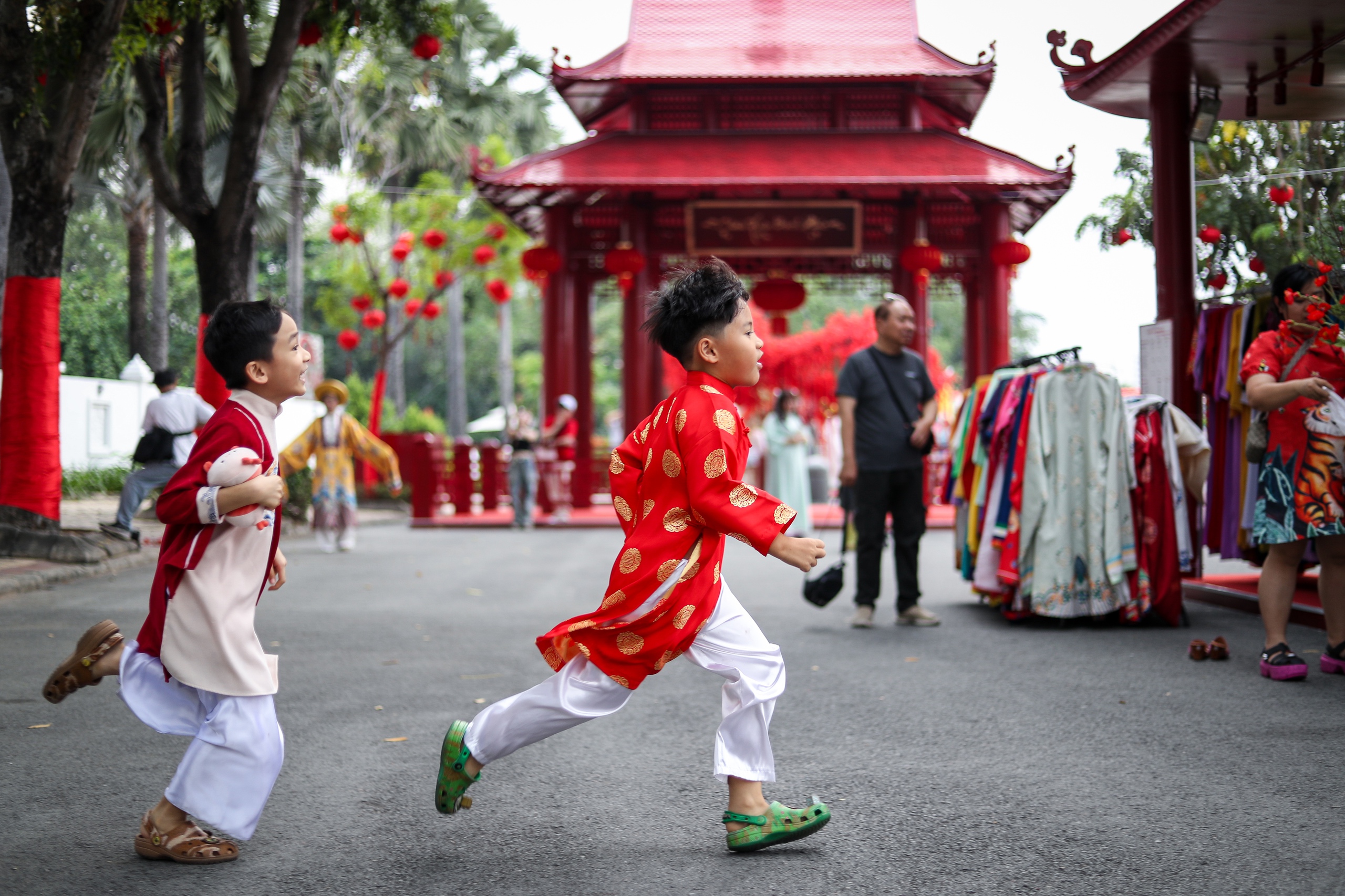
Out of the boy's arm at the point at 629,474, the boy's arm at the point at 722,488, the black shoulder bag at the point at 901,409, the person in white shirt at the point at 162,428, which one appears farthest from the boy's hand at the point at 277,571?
the person in white shirt at the point at 162,428

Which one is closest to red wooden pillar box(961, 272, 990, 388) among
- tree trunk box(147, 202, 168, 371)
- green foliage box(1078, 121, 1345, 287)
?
green foliage box(1078, 121, 1345, 287)

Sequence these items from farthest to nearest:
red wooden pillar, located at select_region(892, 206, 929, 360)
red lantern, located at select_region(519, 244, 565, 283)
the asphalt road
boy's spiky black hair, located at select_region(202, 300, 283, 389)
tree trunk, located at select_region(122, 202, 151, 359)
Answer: tree trunk, located at select_region(122, 202, 151, 359)
red wooden pillar, located at select_region(892, 206, 929, 360)
red lantern, located at select_region(519, 244, 565, 283)
boy's spiky black hair, located at select_region(202, 300, 283, 389)
the asphalt road

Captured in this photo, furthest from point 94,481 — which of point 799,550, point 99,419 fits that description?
point 799,550

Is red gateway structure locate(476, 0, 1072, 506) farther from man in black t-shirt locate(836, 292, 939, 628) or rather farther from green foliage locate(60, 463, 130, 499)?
man in black t-shirt locate(836, 292, 939, 628)

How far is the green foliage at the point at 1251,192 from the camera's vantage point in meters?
7.43

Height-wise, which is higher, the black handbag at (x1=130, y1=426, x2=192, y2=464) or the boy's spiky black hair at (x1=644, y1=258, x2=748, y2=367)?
the boy's spiky black hair at (x1=644, y1=258, x2=748, y2=367)

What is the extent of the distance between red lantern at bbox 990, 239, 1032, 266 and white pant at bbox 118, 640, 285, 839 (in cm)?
1458

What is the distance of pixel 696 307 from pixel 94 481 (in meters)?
12.5

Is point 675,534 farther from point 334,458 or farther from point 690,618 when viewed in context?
point 334,458

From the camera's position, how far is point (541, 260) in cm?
1694

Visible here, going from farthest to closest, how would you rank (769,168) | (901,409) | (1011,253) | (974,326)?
1. (974,326)
2. (1011,253)
3. (769,168)
4. (901,409)

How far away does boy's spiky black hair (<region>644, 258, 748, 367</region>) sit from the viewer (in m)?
3.23

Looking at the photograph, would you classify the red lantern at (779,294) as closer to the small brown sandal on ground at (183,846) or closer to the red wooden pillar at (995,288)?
the red wooden pillar at (995,288)

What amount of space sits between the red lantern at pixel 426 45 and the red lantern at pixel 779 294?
6935mm
